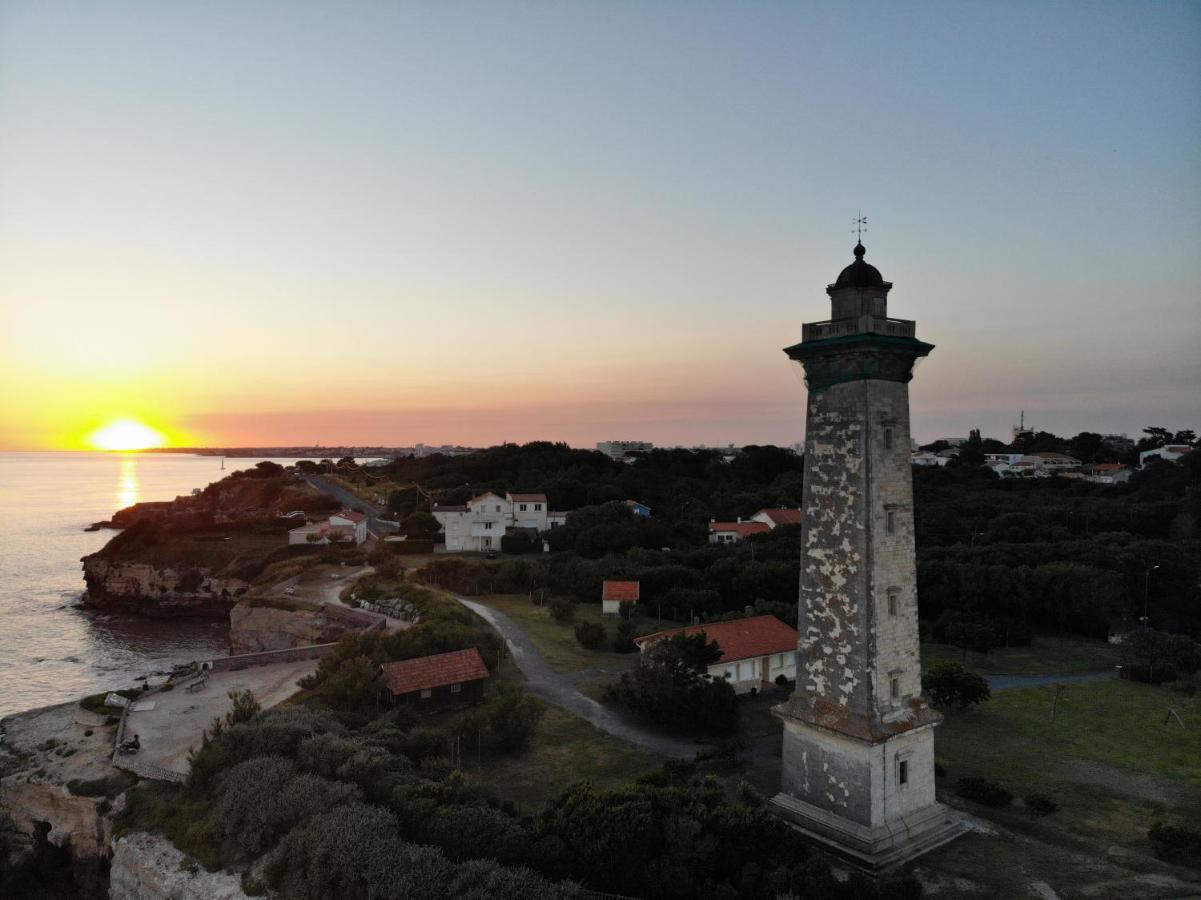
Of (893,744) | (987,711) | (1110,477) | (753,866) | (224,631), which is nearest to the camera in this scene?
(753,866)

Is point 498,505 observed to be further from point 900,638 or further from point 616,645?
point 900,638

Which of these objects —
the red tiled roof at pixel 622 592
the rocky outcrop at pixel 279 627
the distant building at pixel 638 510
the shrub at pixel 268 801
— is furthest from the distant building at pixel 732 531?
the shrub at pixel 268 801

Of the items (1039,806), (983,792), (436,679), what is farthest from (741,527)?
(1039,806)

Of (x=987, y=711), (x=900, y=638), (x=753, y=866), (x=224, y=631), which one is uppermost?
(x=900, y=638)

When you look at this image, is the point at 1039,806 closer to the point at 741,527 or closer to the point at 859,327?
the point at 859,327

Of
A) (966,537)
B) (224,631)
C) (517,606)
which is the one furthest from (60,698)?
(966,537)

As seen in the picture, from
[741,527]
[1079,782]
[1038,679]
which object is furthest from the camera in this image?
[741,527]
